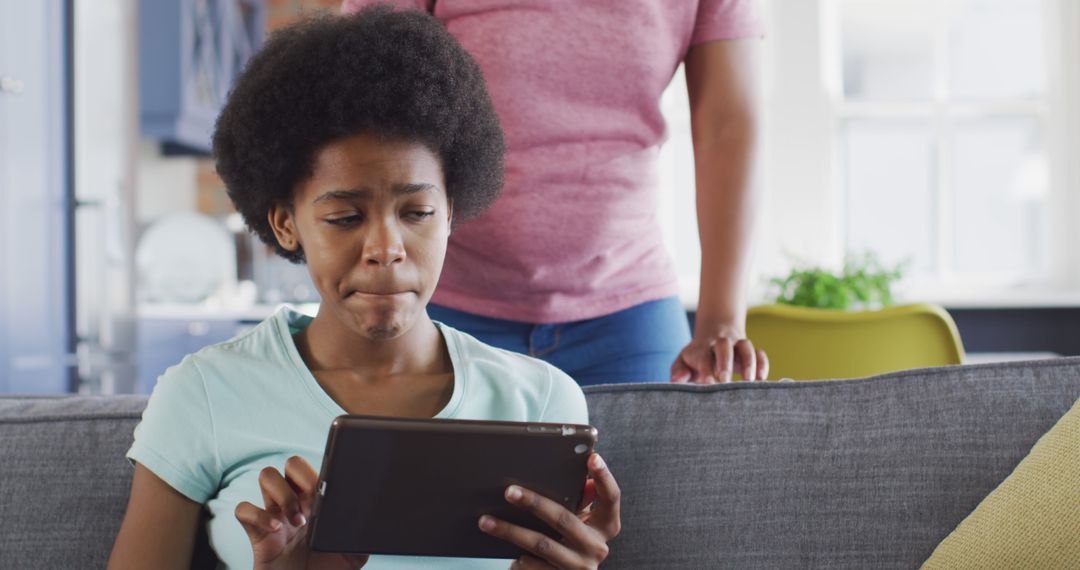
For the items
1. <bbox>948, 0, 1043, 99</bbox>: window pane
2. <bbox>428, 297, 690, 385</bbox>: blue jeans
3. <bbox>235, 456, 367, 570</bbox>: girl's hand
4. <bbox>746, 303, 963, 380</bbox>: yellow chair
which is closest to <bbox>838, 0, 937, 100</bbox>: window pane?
<bbox>948, 0, 1043, 99</bbox>: window pane

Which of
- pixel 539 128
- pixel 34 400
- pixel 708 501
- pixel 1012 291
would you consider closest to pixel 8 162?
pixel 34 400

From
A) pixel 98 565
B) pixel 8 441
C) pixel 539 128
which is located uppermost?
pixel 539 128

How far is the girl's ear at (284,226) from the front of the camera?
3.74ft

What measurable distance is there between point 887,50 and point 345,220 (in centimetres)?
353

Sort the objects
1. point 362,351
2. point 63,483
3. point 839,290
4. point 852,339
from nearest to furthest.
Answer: point 362,351
point 63,483
point 852,339
point 839,290

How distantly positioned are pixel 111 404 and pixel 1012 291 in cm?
351

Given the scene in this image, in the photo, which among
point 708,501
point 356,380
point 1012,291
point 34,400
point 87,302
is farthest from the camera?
point 1012,291

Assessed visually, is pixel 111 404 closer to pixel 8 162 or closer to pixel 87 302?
pixel 8 162

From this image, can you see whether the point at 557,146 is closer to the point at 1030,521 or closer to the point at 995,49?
the point at 1030,521

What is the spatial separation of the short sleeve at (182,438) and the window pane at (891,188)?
347 cm

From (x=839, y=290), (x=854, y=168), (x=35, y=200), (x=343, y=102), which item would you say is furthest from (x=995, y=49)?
(x=343, y=102)

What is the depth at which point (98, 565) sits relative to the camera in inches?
47.9

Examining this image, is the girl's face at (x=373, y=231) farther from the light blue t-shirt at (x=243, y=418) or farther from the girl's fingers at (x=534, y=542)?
the girl's fingers at (x=534, y=542)

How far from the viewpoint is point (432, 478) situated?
893mm
